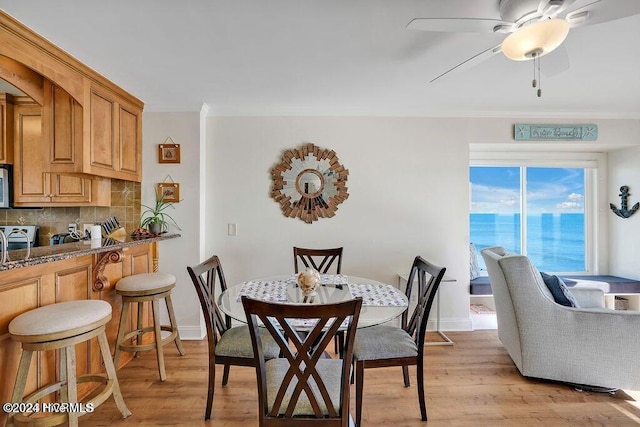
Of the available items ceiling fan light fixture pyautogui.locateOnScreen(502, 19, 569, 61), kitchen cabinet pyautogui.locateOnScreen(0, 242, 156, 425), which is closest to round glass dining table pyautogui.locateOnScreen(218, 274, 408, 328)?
kitchen cabinet pyautogui.locateOnScreen(0, 242, 156, 425)

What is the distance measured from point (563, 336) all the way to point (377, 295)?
1.36 meters

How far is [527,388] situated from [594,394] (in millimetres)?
422

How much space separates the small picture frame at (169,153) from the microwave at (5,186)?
149 centimetres

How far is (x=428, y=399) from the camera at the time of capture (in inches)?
84.5

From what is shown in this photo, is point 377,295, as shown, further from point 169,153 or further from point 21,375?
point 169,153

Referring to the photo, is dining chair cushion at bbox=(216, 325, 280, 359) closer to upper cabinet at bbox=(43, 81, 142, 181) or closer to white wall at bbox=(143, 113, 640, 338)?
white wall at bbox=(143, 113, 640, 338)

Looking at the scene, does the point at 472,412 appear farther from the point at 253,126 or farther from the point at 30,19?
the point at 30,19

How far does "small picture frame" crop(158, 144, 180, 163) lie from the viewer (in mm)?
3129

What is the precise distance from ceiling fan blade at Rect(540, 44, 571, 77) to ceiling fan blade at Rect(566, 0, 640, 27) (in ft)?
0.85

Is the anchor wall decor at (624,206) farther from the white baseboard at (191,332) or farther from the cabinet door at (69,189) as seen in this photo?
the cabinet door at (69,189)

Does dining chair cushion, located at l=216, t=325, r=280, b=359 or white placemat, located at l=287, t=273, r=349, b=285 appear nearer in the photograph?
dining chair cushion, located at l=216, t=325, r=280, b=359

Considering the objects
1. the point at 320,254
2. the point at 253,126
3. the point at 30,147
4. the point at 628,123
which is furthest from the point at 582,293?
the point at 30,147

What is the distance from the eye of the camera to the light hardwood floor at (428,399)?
6.37 ft

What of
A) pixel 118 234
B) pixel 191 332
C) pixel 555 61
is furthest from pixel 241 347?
pixel 555 61
